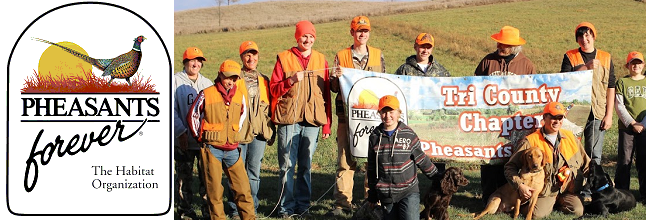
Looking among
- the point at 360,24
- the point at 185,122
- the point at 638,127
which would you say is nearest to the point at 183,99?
the point at 185,122

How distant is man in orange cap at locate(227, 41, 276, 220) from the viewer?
8.12 meters

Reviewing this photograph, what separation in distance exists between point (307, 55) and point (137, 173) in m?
3.71

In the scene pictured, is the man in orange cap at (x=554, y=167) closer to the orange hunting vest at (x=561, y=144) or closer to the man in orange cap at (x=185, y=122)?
the orange hunting vest at (x=561, y=144)

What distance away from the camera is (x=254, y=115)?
8.02 metres

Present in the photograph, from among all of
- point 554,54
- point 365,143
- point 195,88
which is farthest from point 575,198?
point 554,54

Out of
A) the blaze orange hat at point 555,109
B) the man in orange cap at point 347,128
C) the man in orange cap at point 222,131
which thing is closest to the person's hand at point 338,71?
the man in orange cap at point 347,128

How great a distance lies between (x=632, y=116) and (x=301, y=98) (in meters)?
4.42

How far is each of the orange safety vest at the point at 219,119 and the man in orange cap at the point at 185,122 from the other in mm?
687

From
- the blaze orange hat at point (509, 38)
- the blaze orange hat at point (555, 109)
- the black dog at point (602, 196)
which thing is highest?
the blaze orange hat at point (509, 38)

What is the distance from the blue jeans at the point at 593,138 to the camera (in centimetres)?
925

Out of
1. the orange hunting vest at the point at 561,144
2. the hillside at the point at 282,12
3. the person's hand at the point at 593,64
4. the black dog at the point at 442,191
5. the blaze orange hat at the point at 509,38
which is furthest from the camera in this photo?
the hillside at the point at 282,12

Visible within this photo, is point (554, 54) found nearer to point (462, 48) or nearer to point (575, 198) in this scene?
point (462, 48)

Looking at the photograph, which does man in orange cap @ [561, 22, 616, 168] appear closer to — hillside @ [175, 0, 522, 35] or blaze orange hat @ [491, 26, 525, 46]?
blaze orange hat @ [491, 26, 525, 46]

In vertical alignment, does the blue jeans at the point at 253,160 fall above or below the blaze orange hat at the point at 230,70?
below
